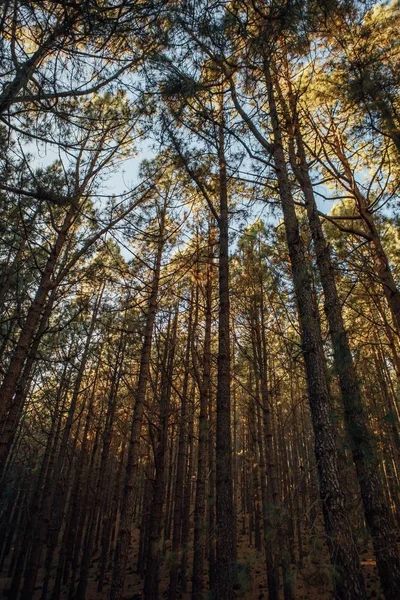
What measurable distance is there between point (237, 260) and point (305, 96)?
13.7 ft

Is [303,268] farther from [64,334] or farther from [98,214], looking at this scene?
[64,334]

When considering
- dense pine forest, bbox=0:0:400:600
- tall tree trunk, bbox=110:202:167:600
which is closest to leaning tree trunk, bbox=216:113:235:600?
dense pine forest, bbox=0:0:400:600

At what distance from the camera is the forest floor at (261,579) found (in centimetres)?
242

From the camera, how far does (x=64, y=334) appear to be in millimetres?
10930

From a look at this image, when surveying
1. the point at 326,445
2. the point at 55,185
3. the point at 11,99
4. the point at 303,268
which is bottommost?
the point at 326,445

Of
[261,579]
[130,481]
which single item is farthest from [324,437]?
[261,579]

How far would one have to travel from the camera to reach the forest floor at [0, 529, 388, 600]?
2416 millimetres

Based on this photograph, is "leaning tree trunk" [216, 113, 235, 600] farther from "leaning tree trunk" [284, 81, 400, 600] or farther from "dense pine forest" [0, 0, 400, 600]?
"leaning tree trunk" [284, 81, 400, 600]

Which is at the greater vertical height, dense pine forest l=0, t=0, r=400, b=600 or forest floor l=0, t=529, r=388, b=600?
dense pine forest l=0, t=0, r=400, b=600

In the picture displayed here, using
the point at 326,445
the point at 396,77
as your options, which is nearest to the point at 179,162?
the point at 396,77

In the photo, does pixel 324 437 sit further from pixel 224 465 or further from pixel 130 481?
pixel 130 481

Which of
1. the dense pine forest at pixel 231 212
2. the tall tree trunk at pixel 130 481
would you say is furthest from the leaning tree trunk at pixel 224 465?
the tall tree trunk at pixel 130 481

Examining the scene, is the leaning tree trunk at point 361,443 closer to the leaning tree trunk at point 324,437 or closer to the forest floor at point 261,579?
the forest floor at point 261,579

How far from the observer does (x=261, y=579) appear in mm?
10711
